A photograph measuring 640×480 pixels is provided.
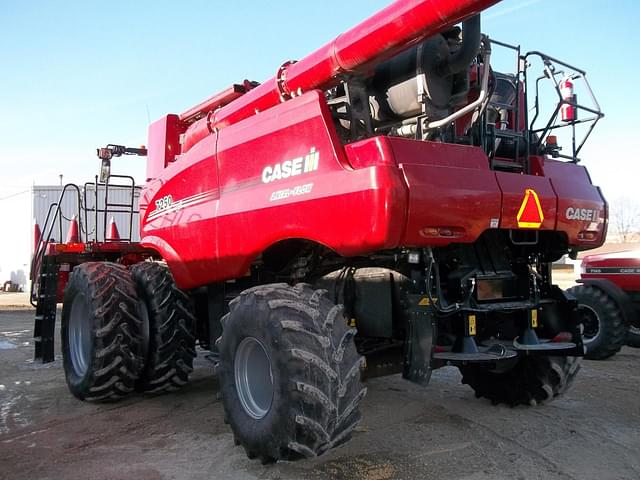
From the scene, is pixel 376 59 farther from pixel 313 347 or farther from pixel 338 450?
pixel 338 450

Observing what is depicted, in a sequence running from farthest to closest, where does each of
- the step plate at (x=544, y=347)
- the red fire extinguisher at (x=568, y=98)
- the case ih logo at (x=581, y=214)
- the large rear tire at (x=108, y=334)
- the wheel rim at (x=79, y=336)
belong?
the wheel rim at (x=79, y=336) → the large rear tire at (x=108, y=334) → the red fire extinguisher at (x=568, y=98) → the case ih logo at (x=581, y=214) → the step plate at (x=544, y=347)

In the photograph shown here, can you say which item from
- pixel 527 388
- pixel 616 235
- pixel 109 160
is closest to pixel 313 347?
pixel 527 388

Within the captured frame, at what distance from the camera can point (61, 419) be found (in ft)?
17.4

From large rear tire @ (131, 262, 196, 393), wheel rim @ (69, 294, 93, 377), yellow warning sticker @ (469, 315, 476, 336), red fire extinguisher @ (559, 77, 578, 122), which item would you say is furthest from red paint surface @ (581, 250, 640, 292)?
wheel rim @ (69, 294, 93, 377)

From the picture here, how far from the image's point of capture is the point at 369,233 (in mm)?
3434

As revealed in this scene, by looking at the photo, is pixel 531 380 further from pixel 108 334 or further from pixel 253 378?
pixel 108 334

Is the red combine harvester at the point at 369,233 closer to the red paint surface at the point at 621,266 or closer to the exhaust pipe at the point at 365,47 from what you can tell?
the exhaust pipe at the point at 365,47

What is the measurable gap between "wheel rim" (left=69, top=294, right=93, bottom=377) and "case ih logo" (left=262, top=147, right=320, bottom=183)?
2.79 m

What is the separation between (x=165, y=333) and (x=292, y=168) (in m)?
2.50

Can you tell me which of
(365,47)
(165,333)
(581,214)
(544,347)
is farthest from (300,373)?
(165,333)

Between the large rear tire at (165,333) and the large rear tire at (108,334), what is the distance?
0.12 metres

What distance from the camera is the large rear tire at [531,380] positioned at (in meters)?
5.02

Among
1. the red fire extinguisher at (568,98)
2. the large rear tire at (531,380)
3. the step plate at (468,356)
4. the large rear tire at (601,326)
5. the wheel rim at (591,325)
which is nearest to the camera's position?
the step plate at (468,356)

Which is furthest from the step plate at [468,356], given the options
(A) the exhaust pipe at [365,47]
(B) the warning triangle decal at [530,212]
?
(A) the exhaust pipe at [365,47]
